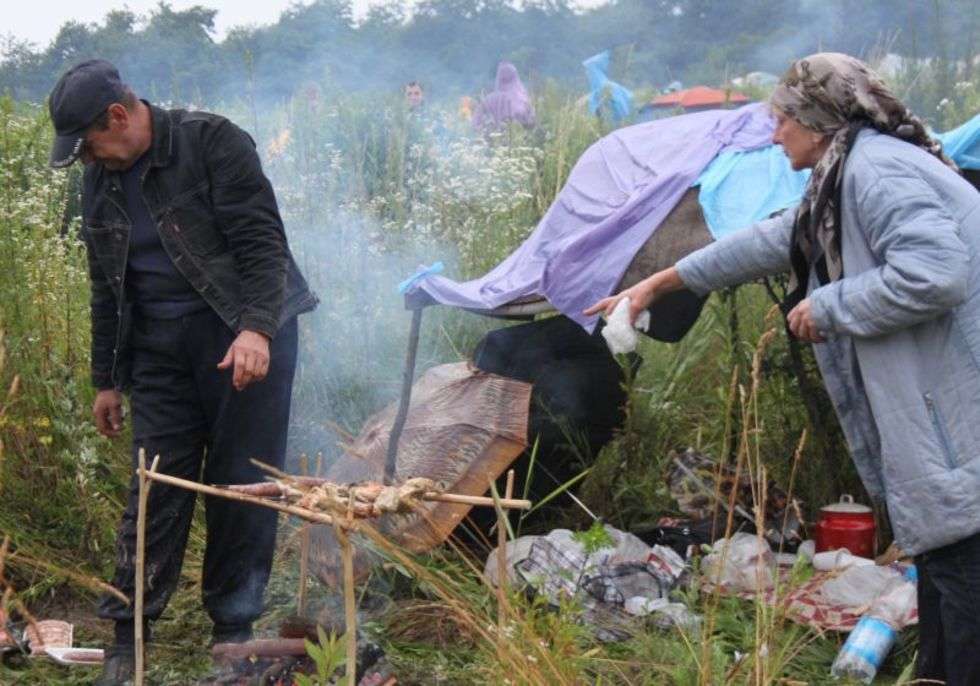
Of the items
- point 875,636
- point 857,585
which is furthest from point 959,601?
point 857,585

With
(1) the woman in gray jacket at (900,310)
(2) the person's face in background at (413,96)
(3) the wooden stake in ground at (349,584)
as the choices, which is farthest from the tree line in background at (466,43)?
(3) the wooden stake in ground at (349,584)

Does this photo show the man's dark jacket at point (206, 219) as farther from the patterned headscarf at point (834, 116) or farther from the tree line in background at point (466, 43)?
the tree line in background at point (466, 43)

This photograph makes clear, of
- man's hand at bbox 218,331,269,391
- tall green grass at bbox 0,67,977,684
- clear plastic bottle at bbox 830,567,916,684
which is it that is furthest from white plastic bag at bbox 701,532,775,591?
man's hand at bbox 218,331,269,391

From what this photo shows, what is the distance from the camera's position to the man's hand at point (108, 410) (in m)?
4.42

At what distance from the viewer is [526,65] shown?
1499cm

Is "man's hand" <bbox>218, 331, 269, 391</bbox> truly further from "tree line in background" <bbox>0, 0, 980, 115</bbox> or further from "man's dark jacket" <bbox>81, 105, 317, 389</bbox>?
"tree line in background" <bbox>0, 0, 980, 115</bbox>

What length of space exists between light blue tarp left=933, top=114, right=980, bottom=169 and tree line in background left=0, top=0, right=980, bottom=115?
134 inches

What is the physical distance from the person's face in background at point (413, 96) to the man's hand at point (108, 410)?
5202 millimetres

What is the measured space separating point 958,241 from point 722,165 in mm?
1855

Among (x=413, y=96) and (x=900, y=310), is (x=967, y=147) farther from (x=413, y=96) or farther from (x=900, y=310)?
(x=413, y=96)

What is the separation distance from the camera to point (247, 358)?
154 inches

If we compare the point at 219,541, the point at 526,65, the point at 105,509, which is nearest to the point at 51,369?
the point at 105,509

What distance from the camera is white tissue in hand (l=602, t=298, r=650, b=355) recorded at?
3.63 m

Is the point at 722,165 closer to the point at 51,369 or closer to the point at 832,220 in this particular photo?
the point at 832,220
